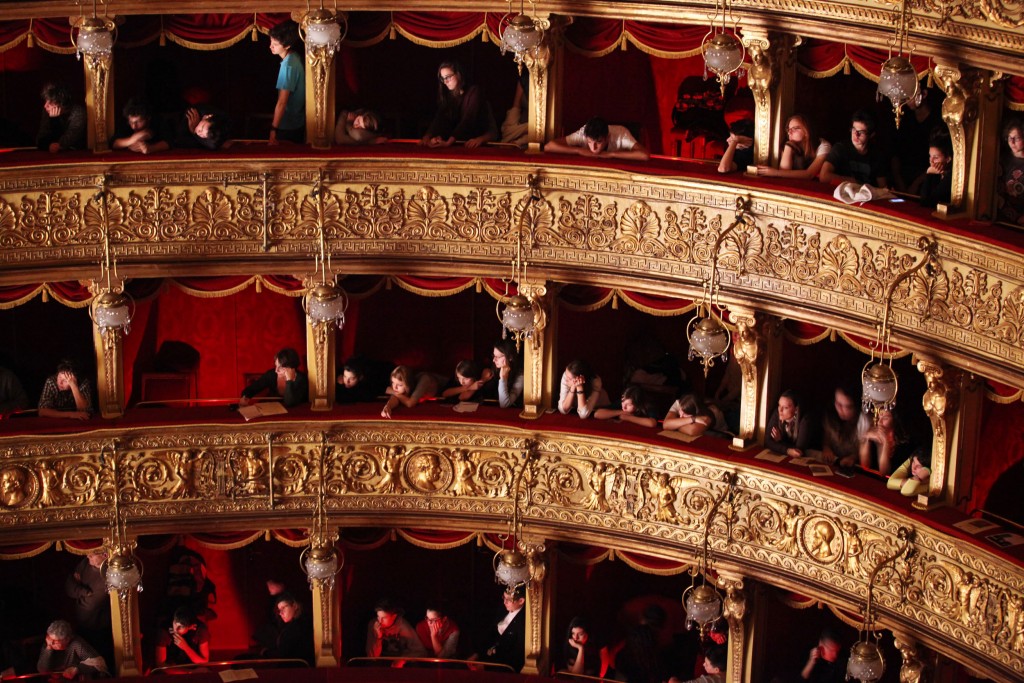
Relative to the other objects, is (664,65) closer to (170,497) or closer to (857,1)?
(857,1)

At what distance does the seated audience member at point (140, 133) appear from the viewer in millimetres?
23891

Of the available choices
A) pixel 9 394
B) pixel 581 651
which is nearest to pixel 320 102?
pixel 9 394

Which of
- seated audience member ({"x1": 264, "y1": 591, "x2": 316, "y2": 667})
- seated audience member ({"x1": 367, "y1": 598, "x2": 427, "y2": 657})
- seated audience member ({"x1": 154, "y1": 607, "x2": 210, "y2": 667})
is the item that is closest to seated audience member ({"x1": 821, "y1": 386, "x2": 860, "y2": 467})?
seated audience member ({"x1": 367, "y1": 598, "x2": 427, "y2": 657})

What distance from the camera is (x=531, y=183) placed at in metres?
23.6

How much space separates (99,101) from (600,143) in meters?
6.44

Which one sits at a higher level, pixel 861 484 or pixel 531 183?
pixel 531 183

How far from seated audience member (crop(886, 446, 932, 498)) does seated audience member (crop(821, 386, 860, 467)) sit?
2.41 ft

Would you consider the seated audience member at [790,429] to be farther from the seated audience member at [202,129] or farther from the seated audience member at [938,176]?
the seated audience member at [202,129]

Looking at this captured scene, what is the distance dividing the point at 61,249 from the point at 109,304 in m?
1.38

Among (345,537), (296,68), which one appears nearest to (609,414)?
(345,537)

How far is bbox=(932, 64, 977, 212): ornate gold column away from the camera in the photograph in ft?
66.9

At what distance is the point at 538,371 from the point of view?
2481cm

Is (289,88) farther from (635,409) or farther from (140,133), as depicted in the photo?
(635,409)

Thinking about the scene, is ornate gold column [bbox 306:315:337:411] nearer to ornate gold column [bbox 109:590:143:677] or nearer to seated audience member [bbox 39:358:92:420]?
seated audience member [bbox 39:358:92:420]
